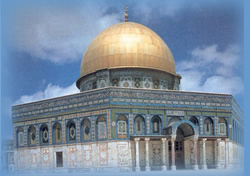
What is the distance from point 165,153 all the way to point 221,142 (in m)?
4.41

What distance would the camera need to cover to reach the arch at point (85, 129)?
25984 millimetres

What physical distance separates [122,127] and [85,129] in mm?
2674

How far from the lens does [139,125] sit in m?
26.0

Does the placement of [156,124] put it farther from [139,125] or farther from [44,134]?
[44,134]

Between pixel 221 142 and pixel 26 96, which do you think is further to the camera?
pixel 221 142

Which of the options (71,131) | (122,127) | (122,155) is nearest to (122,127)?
(122,127)

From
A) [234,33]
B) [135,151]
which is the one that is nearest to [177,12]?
[234,33]

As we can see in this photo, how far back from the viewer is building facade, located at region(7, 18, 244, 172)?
25.3 m

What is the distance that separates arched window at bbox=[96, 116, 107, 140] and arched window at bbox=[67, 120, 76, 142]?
2.08m

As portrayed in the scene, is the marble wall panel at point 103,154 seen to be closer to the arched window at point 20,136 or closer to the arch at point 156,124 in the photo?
the arch at point 156,124

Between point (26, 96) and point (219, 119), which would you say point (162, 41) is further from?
point (26, 96)

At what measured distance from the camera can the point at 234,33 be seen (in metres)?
19.8

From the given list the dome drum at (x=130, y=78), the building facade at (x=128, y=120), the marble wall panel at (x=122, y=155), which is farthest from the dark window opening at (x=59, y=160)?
the dome drum at (x=130, y=78)

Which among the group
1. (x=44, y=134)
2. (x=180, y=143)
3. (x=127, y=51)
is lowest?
(x=180, y=143)
